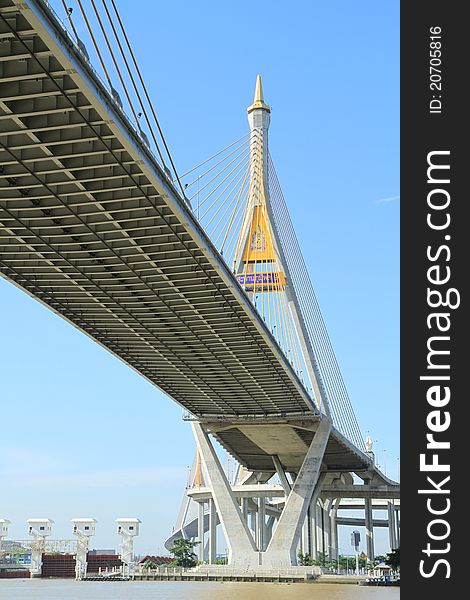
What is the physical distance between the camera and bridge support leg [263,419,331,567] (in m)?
72.1

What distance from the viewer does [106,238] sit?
129 feet

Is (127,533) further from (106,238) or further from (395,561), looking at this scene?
(106,238)

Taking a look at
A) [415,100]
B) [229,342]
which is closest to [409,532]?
[415,100]

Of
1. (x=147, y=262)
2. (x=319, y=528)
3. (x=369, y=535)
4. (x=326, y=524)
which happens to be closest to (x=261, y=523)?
(x=319, y=528)

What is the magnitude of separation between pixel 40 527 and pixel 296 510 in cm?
4112

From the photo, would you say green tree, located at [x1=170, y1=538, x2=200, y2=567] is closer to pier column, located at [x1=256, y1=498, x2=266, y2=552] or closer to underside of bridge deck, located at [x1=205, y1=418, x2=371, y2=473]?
underside of bridge deck, located at [x1=205, y1=418, x2=371, y2=473]

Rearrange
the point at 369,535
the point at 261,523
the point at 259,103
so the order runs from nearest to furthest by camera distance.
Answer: the point at 259,103 → the point at 369,535 → the point at 261,523

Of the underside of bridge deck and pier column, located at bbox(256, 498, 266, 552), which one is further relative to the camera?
pier column, located at bbox(256, 498, 266, 552)

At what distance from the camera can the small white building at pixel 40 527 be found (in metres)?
104

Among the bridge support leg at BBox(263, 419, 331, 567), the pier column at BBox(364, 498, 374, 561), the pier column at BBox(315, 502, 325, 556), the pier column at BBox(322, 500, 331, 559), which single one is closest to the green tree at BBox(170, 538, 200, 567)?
the bridge support leg at BBox(263, 419, 331, 567)

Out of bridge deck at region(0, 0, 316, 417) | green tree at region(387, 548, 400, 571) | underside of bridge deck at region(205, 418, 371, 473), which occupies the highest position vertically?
bridge deck at region(0, 0, 316, 417)

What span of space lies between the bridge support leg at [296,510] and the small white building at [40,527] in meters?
38.9

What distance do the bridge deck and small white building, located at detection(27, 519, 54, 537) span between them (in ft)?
140

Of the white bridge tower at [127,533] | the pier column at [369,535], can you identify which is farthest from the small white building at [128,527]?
the pier column at [369,535]
